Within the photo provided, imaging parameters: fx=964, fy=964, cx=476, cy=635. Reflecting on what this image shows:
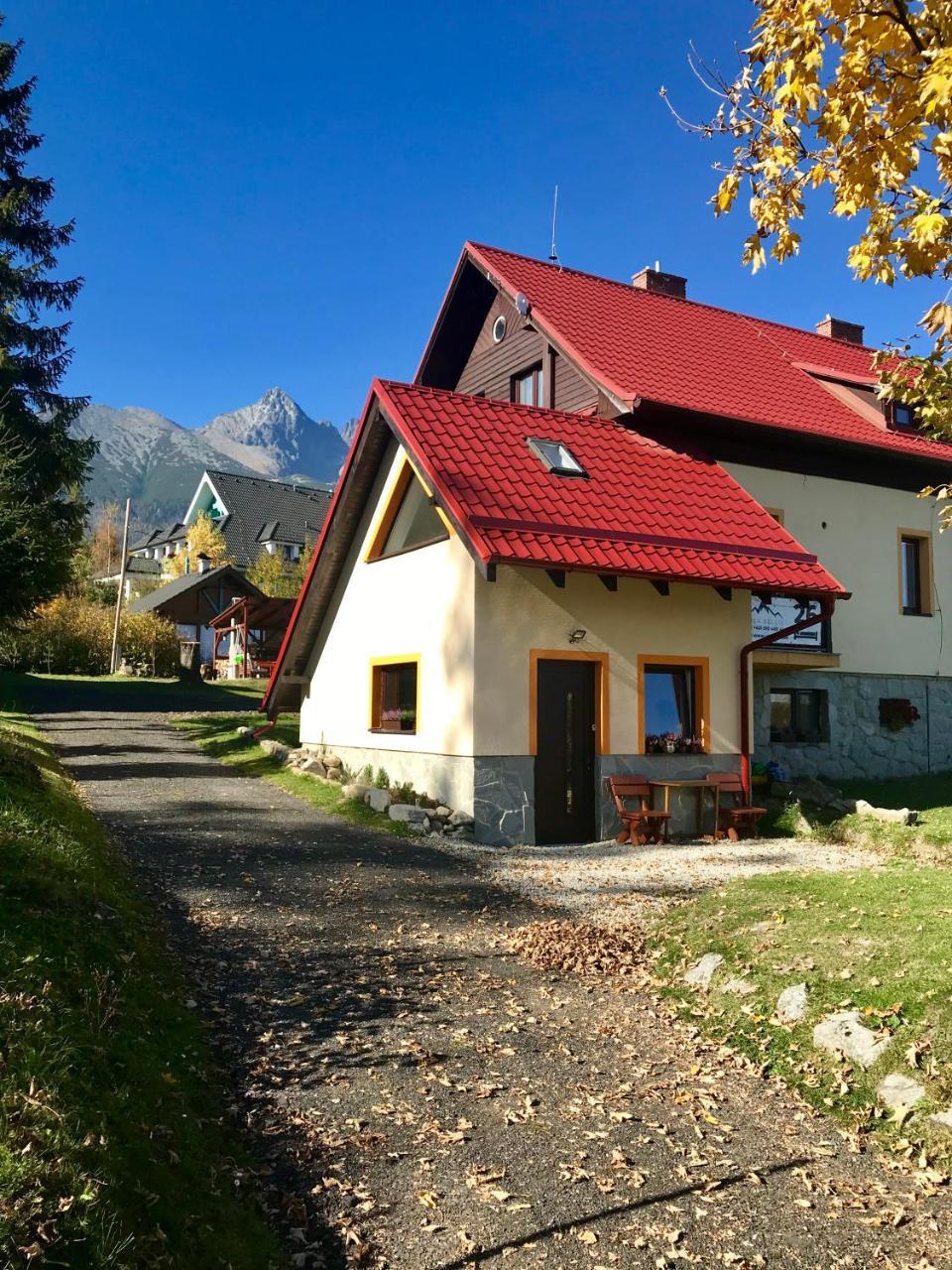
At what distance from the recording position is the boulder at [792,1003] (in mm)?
5426

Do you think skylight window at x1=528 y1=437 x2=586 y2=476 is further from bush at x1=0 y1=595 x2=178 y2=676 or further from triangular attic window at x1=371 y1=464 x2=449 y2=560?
bush at x1=0 y1=595 x2=178 y2=676

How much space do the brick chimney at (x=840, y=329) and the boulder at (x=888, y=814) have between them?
50.4 feet

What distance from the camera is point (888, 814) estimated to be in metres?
12.8

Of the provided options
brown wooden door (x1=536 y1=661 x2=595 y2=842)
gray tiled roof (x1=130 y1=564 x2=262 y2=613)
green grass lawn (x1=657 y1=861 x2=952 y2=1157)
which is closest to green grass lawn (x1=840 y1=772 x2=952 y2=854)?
brown wooden door (x1=536 y1=661 x2=595 y2=842)

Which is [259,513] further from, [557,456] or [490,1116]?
[490,1116]

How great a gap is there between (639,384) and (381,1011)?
12217mm

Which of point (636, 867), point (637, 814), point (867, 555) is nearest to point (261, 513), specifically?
point (867, 555)

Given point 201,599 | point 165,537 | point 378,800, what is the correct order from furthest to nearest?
point 165,537 → point 201,599 → point 378,800

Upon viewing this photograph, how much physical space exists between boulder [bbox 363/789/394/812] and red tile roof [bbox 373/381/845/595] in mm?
3962

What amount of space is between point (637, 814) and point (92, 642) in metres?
33.8

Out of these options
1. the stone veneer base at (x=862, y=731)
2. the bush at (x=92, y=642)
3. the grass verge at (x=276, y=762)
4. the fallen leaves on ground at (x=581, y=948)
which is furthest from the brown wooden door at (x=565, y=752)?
the bush at (x=92, y=642)

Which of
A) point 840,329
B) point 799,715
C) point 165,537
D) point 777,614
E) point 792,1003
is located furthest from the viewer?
point 165,537

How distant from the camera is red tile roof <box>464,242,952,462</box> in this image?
1614 cm

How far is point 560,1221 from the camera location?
3.65 metres
